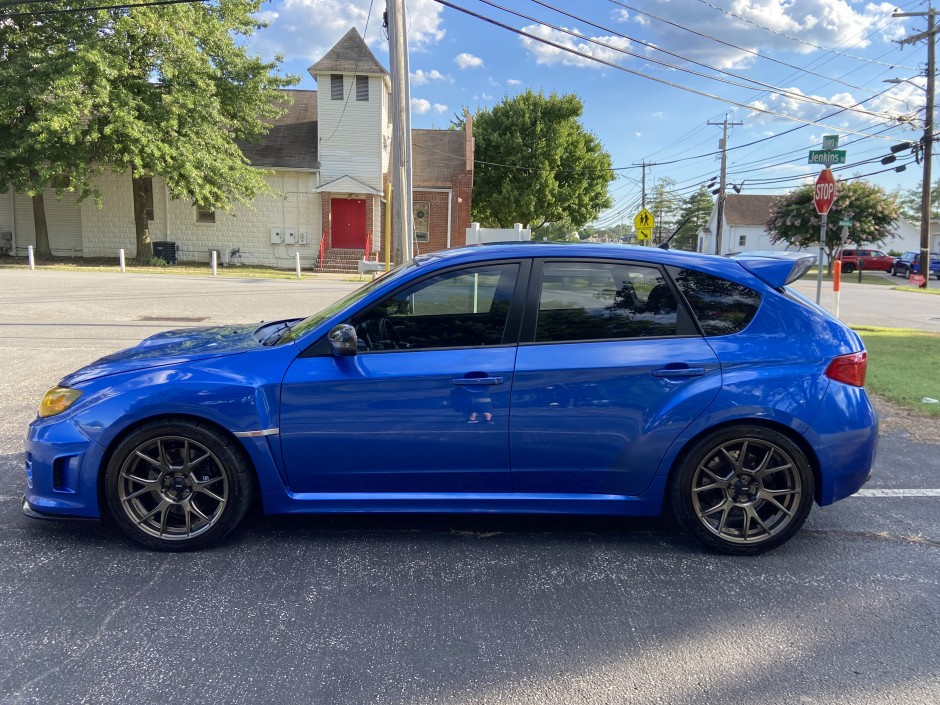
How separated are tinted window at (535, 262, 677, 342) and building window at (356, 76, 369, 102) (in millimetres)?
26779

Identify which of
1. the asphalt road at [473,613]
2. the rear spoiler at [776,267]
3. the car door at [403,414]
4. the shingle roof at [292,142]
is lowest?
the asphalt road at [473,613]

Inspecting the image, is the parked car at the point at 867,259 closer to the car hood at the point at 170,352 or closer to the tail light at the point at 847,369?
the tail light at the point at 847,369

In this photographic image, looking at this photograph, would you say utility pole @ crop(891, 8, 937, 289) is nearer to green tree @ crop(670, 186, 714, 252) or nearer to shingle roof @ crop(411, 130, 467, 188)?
shingle roof @ crop(411, 130, 467, 188)

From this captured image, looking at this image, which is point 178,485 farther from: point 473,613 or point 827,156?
point 827,156

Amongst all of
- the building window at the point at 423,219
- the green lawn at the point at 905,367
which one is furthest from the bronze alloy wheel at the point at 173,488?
the building window at the point at 423,219

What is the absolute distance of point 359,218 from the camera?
29.3 metres

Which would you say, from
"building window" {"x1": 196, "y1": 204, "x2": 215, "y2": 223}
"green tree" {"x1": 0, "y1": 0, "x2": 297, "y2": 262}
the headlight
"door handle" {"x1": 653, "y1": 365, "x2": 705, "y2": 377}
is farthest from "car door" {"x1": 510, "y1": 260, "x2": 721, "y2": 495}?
"building window" {"x1": 196, "y1": 204, "x2": 215, "y2": 223}

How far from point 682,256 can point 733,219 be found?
7215 cm

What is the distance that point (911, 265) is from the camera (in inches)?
1517

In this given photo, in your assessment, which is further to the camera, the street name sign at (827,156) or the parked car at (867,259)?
the parked car at (867,259)

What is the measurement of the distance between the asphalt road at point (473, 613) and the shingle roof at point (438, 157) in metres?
29.5

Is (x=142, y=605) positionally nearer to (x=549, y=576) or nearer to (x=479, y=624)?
(x=479, y=624)

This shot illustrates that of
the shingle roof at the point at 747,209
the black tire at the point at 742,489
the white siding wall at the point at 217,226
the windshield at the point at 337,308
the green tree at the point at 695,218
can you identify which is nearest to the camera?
the black tire at the point at 742,489

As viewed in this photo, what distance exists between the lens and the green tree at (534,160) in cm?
4238
